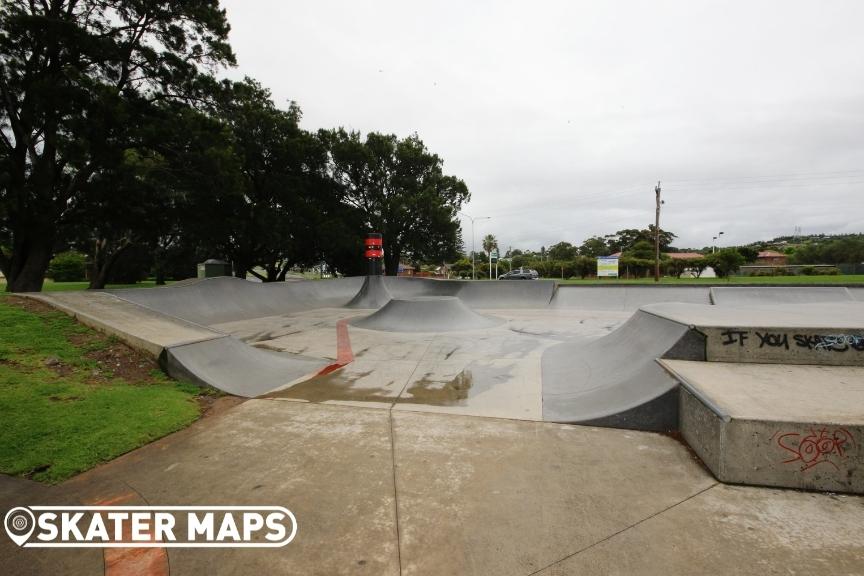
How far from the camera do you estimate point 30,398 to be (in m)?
4.32

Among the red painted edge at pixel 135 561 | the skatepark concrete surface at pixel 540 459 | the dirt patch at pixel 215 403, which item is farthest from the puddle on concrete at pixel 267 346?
the red painted edge at pixel 135 561

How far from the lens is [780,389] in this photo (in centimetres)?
355

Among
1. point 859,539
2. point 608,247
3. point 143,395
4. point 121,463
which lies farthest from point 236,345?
point 608,247

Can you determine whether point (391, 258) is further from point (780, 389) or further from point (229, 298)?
point (780, 389)

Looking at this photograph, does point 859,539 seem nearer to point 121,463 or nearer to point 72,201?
point 121,463

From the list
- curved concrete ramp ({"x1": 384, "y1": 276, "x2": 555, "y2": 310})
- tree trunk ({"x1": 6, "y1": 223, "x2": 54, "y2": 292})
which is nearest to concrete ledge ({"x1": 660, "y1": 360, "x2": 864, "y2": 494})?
curved concrete ramp ({"x1": 384, "y1": 276, "x2": 555, "y2": 310})

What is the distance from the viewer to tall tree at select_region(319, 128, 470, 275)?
32750mm

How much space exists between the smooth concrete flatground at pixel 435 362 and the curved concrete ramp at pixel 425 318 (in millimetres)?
437

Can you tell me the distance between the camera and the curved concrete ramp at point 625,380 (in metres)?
4.12

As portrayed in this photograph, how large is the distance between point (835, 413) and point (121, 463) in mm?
5857

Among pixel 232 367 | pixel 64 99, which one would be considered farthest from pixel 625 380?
pixel 64 99

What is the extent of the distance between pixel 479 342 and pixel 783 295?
1206cm

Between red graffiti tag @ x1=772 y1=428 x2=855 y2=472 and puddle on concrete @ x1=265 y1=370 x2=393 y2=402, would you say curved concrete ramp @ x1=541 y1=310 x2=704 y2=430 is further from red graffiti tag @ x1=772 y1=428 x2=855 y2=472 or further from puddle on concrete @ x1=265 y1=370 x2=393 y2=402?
puddle on concrete @ x1=265 y1=370 x2=393 y2=402

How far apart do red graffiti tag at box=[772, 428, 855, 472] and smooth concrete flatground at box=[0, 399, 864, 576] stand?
24 centimetres
